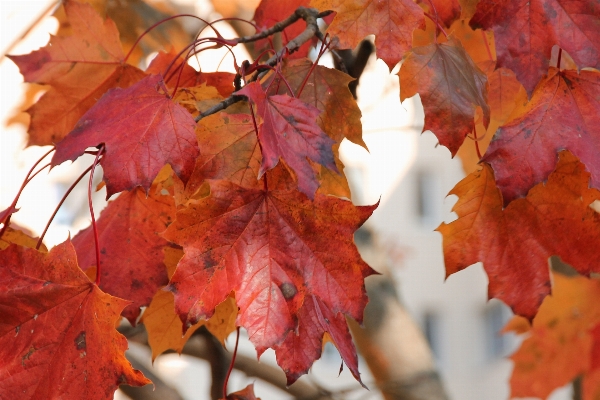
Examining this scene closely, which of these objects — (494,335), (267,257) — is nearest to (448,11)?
(267,257)

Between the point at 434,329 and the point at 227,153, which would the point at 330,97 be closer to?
the point at 227,153

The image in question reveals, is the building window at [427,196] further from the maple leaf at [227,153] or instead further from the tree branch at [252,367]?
the maple leaf at [227,153]

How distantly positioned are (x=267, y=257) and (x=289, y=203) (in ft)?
0.19

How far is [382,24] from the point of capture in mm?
671

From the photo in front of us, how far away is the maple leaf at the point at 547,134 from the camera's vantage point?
2.01 feet

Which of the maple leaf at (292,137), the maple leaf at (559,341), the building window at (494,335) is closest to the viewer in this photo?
the maple leaf at (292,137)

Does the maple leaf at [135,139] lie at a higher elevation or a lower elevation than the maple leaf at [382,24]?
lower

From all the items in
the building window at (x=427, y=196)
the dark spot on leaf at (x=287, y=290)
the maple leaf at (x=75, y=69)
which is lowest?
the dark spot on leaf at (x=287, y=290)

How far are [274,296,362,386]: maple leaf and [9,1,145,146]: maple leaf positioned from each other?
48cm

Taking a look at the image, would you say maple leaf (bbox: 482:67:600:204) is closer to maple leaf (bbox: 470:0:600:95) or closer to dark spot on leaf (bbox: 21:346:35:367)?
maple leaf (bbox: 470:0:600:95)

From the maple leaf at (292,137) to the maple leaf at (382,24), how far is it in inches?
4.8

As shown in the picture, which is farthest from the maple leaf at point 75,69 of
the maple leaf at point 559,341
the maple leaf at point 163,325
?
the maple leaf at point 559,341

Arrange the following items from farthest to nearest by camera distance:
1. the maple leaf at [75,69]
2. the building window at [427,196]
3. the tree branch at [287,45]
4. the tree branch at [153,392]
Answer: the building window at [427,196] < the tree branch at [153,392] < the maple leaf at [75,69] < the tree branch at [287,45]

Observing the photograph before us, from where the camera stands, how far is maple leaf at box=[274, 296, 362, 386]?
608mm
